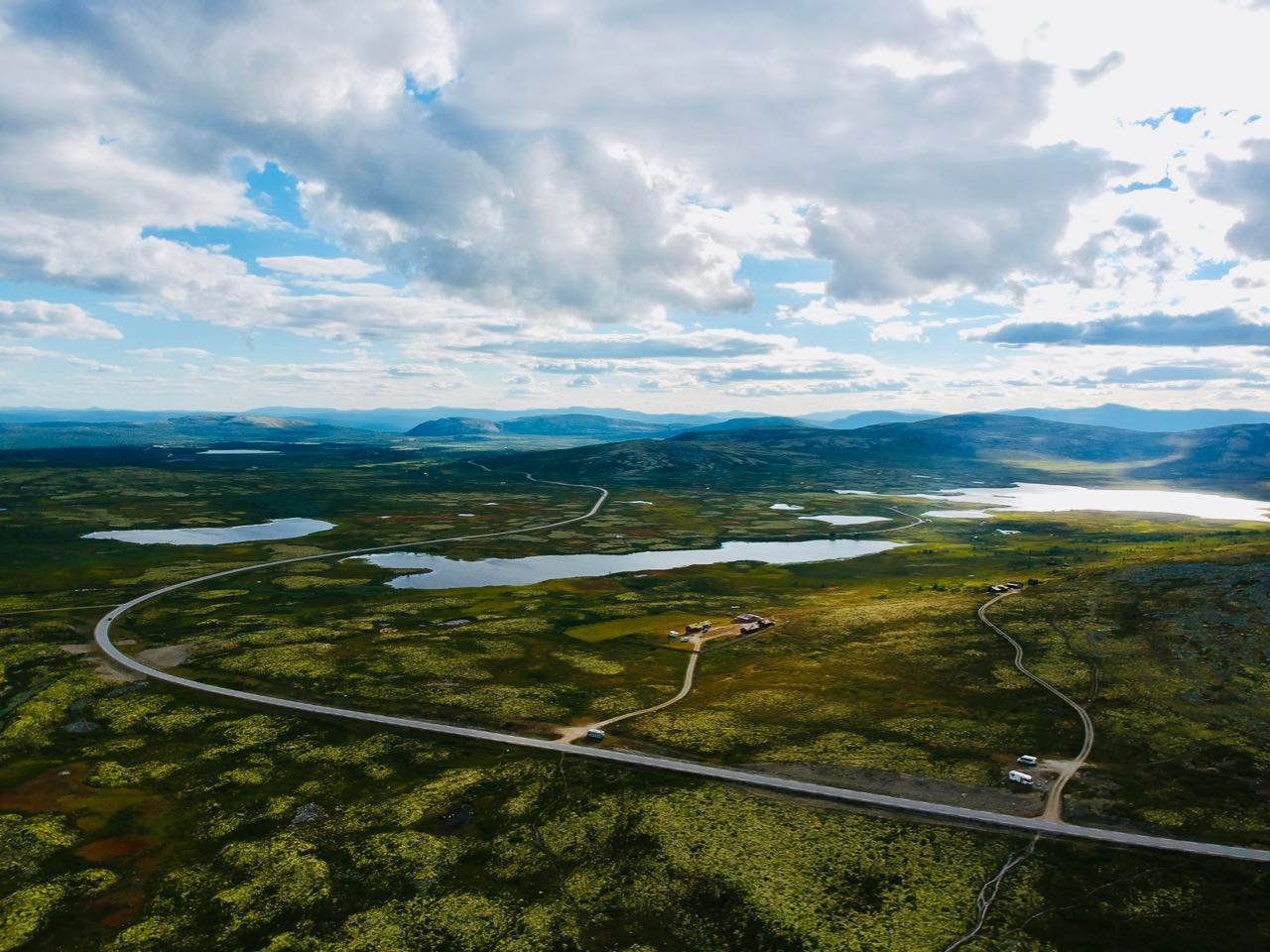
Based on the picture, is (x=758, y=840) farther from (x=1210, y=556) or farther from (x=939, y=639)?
(x=1210, y=556)

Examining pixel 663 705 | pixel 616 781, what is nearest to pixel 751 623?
pixel 663 705

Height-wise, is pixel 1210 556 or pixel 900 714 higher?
pixel 1210 556

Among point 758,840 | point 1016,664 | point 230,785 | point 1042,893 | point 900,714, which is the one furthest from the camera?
point 1016,664

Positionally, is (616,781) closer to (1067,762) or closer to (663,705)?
(663,705)

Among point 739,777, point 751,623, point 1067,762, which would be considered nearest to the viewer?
point 739,777

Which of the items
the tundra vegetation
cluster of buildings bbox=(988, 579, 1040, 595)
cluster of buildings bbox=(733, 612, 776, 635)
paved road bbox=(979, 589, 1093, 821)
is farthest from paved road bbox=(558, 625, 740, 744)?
cluster of buildings bbox=(988, 579, 1040, 595)

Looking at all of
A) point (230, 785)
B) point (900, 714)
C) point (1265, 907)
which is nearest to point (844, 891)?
point (1265, 907)

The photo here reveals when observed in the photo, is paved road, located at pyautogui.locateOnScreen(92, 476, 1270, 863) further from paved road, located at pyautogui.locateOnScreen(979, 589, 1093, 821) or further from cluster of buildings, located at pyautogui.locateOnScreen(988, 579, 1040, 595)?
cluster of buildings, located at pyautogui.locateOnScreen(988, 579, 1040, 595)

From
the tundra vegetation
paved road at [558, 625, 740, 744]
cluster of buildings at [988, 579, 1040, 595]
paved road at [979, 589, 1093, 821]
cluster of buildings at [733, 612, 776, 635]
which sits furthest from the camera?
cluster of buildings at [988, 579, 1040, 595]

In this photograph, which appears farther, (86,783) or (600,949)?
(86,783)
